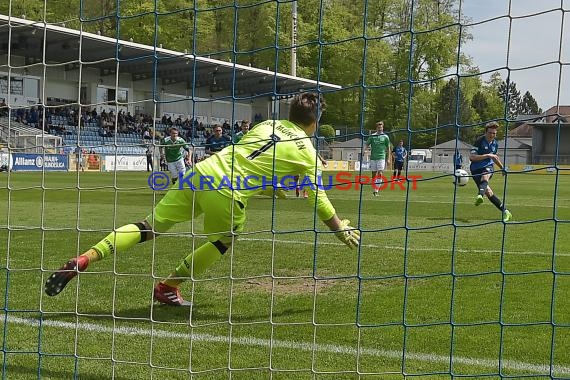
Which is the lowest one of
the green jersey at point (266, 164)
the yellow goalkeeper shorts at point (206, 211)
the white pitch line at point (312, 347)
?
the white pitch line at point (312, 347)

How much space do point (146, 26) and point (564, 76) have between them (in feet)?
109

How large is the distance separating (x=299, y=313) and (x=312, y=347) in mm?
820

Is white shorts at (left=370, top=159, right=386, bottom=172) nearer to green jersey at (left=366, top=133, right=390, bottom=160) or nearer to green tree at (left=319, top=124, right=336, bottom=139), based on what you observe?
green jersey at (left=366, top=133, right=390, bottom=160)

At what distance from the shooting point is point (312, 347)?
3.80 m

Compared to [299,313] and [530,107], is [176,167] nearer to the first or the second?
[530,107]

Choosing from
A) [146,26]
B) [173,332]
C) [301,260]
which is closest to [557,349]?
[173,332]

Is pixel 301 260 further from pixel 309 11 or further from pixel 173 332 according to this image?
pixel 309 11

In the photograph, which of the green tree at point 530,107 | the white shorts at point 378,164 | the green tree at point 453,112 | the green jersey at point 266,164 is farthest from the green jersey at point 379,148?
the green jersey at point 266,164

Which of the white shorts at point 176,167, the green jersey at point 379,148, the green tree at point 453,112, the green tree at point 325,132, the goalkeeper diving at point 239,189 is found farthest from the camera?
the green jersey at point 379,148

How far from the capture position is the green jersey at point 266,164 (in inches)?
164

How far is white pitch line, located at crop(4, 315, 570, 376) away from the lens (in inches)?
136

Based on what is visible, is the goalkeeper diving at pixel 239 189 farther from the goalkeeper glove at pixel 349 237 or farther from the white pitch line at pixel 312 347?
the white pitch line at pixel 312 347

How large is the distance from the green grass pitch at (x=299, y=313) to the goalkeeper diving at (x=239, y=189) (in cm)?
17

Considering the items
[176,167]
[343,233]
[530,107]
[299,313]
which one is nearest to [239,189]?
[343,233]
